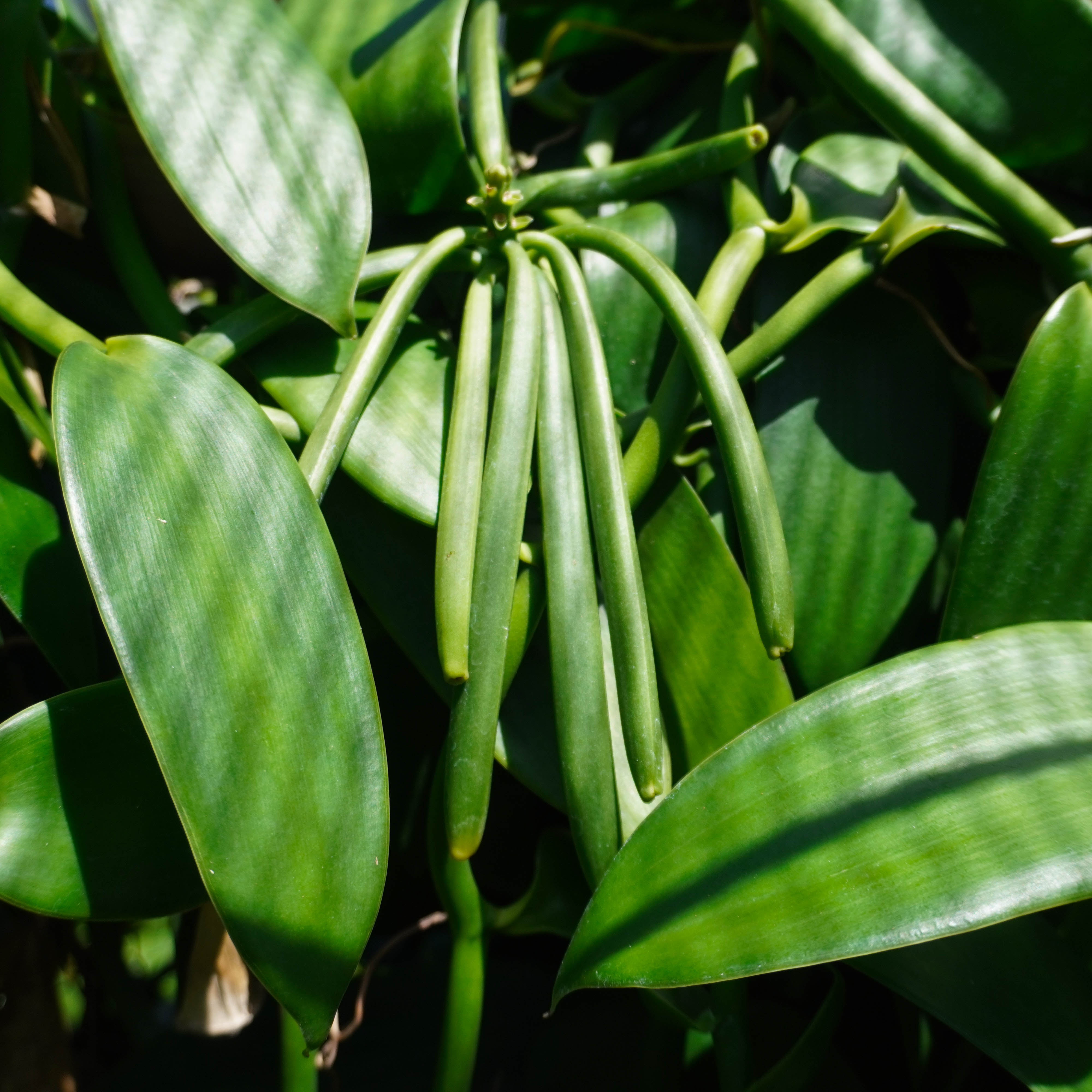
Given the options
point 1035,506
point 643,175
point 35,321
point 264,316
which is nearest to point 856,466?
point 1035,506

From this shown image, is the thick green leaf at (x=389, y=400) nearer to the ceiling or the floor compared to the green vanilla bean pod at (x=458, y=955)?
nearer to the ceiling

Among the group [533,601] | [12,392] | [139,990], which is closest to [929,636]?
[533,601]

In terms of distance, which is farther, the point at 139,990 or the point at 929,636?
the point at 139,990

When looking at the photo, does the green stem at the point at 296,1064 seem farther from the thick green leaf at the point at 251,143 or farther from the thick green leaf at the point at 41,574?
the thick green leaf at the point at 251,143

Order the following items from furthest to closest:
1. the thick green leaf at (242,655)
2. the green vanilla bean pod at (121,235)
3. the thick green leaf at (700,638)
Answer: the green vanilla bean pod at (121,235) < the thick green leaf at (700,638) < the thick green leaf at (242,655)

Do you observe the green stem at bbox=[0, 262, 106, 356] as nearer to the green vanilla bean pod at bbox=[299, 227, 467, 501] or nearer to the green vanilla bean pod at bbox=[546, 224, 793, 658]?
the green vanilla bean pod at bbox=[299, 227, 467, 501]

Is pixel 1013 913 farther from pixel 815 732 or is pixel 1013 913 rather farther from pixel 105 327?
pixel 105 327

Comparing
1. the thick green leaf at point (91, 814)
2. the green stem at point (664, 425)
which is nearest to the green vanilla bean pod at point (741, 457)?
the green stem at point (664, 425)
